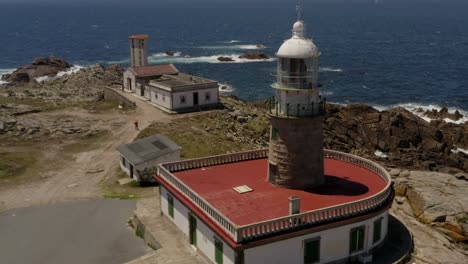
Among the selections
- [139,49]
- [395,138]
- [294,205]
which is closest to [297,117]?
[294,205]

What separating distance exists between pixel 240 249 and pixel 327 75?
294 ft

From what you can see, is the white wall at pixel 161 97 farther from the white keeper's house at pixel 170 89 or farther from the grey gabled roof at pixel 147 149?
the grey gabled roof at pixel 147 149

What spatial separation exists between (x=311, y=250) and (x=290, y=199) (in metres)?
2.51

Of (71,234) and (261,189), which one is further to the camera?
(71,234)

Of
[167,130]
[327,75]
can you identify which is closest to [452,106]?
[327,75]

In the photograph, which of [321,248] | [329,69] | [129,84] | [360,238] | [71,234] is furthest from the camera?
[329,69]

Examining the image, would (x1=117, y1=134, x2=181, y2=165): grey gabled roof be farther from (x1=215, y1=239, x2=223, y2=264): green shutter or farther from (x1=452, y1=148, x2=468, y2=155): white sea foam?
(x1=452, y1=148, x2=468, y2=155): white sea foam

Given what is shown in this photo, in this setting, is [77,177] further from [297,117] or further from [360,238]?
[360,238]

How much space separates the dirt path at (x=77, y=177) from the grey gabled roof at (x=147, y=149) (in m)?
2.72

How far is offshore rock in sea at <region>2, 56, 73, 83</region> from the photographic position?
96938 millimetres

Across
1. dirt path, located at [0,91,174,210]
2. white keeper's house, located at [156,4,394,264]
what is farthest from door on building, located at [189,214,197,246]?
dirt path, located at [0,91,174,210]

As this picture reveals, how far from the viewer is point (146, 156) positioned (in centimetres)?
3834

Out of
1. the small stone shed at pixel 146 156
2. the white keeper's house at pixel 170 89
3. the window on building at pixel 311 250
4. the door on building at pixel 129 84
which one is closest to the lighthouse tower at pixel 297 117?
the window on building at pixel 311 250

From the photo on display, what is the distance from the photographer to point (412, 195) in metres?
32.8
